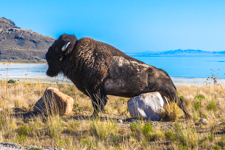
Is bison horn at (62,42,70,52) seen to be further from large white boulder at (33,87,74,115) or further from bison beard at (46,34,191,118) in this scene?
large white boulder at (33,87,74,115)

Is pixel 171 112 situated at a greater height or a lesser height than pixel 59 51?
lesser

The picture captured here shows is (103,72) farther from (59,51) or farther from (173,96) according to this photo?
(173,96)

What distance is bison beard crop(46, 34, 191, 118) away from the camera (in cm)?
621

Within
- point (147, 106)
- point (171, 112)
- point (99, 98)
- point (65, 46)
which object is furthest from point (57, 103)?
point (171, 112)

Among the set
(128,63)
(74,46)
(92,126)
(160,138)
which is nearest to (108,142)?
(92,126)

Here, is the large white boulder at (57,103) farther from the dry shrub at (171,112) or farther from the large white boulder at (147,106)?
the dry shrub at (171,112)

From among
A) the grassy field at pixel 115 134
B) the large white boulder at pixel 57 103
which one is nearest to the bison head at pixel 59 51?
the large white boulder at pixel 57 103

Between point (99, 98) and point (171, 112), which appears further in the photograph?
point (171, 112)

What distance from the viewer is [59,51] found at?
650cm

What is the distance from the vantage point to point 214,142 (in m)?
4.50

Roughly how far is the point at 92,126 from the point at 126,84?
174 centimetres

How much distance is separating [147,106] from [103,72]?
1635 mm

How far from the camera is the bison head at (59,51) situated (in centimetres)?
634

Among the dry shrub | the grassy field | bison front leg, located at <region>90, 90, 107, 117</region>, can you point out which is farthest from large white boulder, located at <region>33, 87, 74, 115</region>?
the dry shrub
